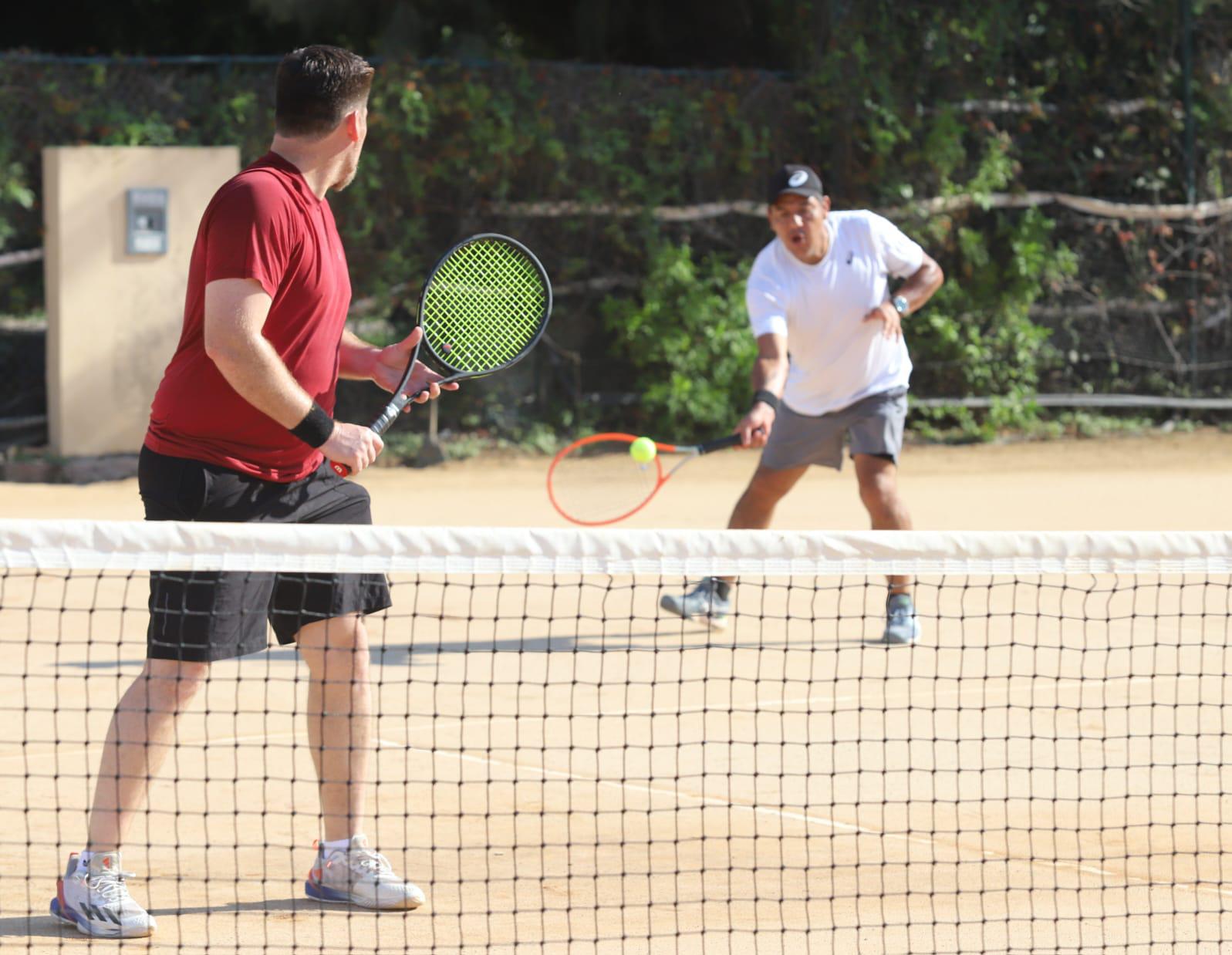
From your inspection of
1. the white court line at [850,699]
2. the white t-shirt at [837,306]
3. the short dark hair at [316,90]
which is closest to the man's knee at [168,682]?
the short dark hair at [316,90]

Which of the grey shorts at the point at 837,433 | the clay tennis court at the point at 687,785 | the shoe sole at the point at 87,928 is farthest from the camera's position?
the grey shorts at the point at 837,433

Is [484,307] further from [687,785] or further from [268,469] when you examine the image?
[687,785]

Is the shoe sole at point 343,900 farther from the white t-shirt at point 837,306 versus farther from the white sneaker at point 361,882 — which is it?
the white t-shirt at point 837,306

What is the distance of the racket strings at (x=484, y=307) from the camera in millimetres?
4617

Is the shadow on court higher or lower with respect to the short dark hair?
lower

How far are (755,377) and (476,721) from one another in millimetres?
1796

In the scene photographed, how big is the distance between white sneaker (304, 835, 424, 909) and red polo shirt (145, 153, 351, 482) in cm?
76

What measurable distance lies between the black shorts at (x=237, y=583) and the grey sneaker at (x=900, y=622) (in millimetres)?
2868

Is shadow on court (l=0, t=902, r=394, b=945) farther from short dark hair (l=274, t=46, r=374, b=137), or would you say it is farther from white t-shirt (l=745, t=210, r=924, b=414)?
white t-shirt (l=745, t=210, r=924, b=414)

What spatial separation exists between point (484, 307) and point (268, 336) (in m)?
0.96

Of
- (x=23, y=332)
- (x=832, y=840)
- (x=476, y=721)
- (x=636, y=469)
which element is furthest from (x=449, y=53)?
(x=832, y=840)

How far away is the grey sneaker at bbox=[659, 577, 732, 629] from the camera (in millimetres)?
6723

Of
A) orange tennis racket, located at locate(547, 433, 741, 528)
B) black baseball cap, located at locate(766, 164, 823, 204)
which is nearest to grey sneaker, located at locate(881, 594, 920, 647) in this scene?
orange tennis racket, located at locate(547, 433, 741, 528)

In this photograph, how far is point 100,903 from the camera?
3615mm
